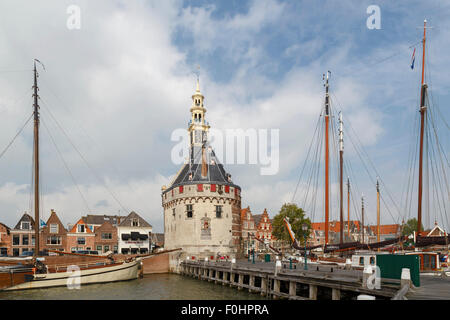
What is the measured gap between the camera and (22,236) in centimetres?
5334

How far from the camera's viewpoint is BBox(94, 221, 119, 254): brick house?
5784cm

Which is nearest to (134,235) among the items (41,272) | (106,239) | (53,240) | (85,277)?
(106,239)

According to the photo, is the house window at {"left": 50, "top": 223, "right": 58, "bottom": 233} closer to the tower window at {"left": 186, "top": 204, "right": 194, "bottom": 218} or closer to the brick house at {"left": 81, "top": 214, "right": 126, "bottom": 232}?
the brick house at {"left": 81, "top": 214, "right": 126, "bottom": 232}

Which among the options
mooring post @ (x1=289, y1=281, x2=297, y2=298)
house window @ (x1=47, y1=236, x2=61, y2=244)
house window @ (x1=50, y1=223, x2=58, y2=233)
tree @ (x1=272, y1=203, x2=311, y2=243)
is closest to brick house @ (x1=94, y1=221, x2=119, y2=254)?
house window @ (x1=47, y1=236, x2=61, y2=244)

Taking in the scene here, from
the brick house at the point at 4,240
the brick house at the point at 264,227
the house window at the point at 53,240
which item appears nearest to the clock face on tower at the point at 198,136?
the brick house at the point at 264,227

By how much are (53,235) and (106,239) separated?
26.0 ft

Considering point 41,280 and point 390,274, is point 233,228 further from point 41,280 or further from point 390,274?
point 390,274

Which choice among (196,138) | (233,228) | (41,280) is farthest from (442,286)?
(196,138)

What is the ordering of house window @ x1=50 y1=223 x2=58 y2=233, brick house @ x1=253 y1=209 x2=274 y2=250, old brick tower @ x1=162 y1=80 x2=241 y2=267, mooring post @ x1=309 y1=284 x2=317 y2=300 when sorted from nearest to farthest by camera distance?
1. mooring post @ x1=309 y1=284 x2=317 y2=300
2. old brick tower @ x1=162 y1=80 x2=241 y2=267
3. house window @ x1=50 y1=223 x2=58 y2=233
4. brick house @ x1=253 y1=209 x2=274 y2=250

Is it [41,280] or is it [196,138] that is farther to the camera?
[196,138]

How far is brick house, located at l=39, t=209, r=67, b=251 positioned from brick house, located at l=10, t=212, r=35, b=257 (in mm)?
1563

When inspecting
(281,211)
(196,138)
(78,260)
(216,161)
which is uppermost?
(196,138)
